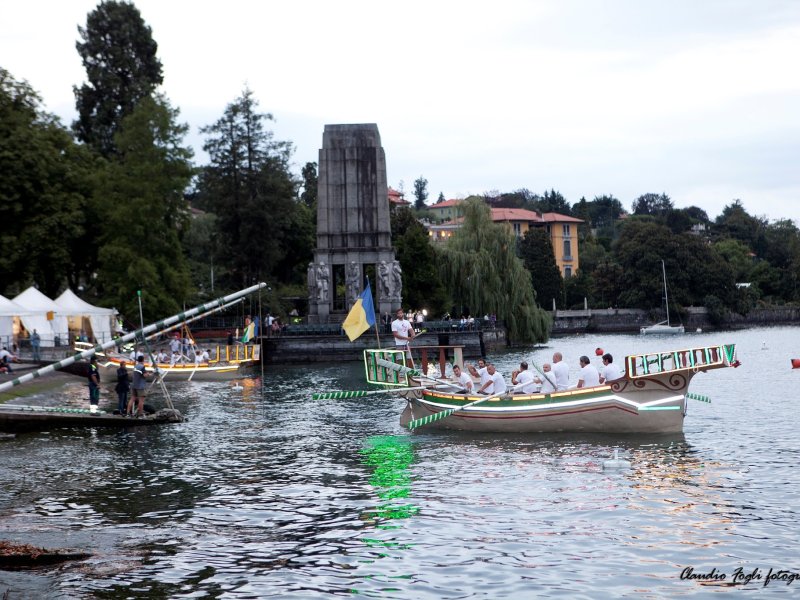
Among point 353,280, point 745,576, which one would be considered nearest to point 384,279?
point 353,280

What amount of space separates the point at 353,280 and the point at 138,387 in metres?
44.2

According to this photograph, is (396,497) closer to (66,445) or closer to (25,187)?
(66,445)

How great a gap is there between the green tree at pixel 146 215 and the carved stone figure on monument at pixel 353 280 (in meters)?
12.2

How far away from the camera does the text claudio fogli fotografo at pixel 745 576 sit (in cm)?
1424

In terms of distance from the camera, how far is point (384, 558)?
16.0 m

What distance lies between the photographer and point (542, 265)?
133875mm

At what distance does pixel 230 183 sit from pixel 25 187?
2845cm

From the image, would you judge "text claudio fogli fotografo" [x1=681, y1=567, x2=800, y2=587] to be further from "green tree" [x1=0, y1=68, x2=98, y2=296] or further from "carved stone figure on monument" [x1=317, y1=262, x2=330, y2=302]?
"carved stone figure on monument" [x1=317, y1=262, x2=330, y2=302]

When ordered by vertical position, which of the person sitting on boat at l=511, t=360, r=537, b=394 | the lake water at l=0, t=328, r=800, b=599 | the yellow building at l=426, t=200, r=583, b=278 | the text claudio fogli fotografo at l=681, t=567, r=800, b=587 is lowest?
the text claudio fogli fotografo at l=681, t=567, r=800, b=587

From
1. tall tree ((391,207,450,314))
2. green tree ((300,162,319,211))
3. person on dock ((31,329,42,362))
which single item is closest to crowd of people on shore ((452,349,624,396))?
person on dock ((31,329,42,362))

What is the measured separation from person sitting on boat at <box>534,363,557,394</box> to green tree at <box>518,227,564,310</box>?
102645 millimetres

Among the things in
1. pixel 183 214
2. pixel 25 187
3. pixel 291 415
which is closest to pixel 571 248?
pixel 183 214

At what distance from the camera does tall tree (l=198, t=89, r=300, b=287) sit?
89.1 metres

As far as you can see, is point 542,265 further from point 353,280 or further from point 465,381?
point 465,381
